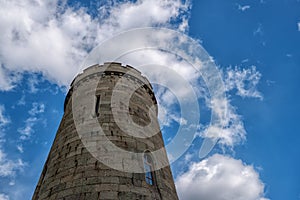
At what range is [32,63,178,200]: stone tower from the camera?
7.26 m

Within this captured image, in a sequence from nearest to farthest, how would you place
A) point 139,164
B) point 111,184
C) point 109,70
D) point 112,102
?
point 111,184, point 139,164, point 112,102, point 109,70

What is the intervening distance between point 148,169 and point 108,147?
155cm

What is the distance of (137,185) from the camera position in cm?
738

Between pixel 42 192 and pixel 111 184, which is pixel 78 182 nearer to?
pixel 111 184

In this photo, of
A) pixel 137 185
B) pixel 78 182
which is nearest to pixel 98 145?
pixel 78 182

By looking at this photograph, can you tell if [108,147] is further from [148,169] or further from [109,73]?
[109,73]

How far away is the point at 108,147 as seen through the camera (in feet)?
26.8

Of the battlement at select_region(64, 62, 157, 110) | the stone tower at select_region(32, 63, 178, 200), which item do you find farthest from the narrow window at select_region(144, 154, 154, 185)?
the battlement at select_region(64, 62, 157, 110)

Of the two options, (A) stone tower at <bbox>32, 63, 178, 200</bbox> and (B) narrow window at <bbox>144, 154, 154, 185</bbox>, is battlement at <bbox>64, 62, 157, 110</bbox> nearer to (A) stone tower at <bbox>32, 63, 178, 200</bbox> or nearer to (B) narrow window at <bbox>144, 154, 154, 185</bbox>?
(A) stone tower at <bbox>32, 63, 178, 200</bbox>

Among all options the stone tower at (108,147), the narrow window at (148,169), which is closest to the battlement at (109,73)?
the stone tower at (108,147)

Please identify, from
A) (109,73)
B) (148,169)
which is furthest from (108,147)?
(109,73)

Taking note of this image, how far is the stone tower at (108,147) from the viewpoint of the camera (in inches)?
286

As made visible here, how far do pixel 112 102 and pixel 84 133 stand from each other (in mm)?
1854

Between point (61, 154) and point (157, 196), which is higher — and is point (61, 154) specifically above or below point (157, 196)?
above
